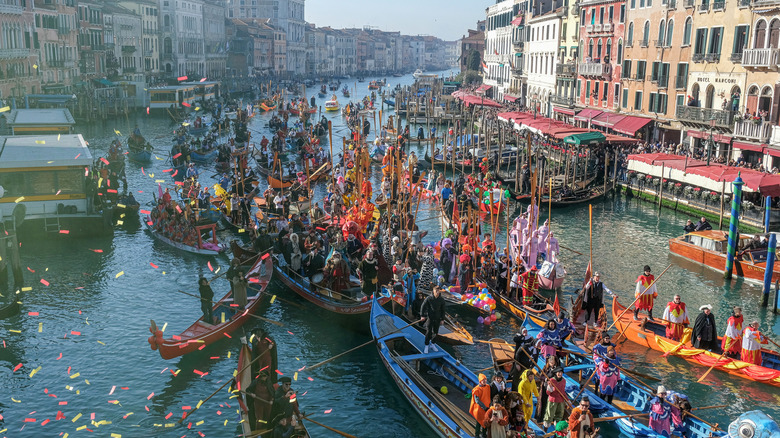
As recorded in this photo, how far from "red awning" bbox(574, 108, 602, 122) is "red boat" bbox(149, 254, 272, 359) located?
3781 centimetres

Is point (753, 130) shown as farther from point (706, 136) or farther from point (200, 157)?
point (200, 157)

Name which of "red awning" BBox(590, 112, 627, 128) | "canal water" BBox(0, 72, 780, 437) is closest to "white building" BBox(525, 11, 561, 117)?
"red awning" BBox(590, 112, 627, 128)

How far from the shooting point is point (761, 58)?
35.4 m

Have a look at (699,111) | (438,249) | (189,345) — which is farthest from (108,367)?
(699,111)

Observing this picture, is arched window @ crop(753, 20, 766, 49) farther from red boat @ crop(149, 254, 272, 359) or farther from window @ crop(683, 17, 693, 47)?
red boat @ crop(149, 254, 272, 359)

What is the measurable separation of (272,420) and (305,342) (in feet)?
21.7

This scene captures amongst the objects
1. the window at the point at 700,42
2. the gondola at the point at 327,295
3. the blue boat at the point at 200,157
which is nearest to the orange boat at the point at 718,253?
the gondola at the point at 327,295

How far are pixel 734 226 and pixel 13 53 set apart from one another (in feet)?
182

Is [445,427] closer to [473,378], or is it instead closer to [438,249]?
[473,378]

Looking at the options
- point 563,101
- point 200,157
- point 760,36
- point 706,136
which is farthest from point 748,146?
point 200,157

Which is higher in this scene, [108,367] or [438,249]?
[438,249]

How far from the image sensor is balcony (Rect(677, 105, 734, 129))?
37.7 meters

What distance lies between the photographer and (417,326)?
1747 centimetres

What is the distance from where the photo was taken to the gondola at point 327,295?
18.8m
